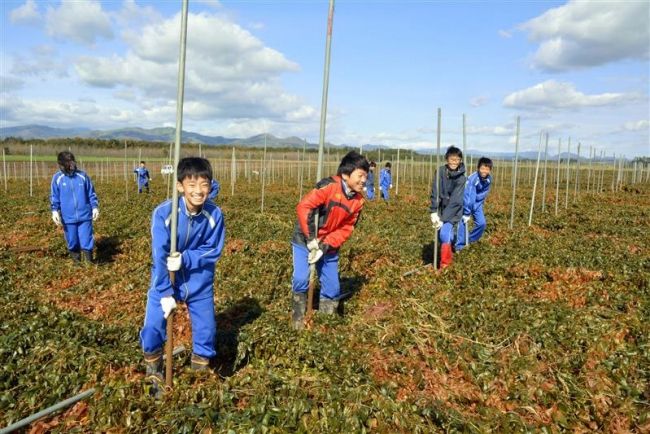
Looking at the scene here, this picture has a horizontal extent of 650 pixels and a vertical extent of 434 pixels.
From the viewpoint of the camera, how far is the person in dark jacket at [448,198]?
766 centimetres

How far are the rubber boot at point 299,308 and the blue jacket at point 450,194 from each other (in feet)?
11.7

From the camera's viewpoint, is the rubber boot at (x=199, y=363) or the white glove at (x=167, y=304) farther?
the rubber boot at (x=199, y=363)

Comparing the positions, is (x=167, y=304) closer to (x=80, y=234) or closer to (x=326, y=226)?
(x=326, y=226)

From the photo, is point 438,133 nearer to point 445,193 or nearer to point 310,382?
point 445,193

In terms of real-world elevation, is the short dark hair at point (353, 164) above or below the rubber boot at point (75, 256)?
above

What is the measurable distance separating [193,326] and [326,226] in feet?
6.40

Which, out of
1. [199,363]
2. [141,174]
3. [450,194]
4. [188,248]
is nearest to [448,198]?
[450,194]

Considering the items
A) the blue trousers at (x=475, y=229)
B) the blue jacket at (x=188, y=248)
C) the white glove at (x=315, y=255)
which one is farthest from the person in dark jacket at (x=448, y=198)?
the blue jacket at (x=188, y=248)

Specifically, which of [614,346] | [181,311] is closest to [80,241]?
[181,311]

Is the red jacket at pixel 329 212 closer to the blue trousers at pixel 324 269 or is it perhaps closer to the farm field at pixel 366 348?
the blue trousers at pixel 324 269

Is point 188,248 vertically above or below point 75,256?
above

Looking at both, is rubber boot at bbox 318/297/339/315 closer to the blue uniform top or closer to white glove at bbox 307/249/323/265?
white glove at bbox 307/249/323/265

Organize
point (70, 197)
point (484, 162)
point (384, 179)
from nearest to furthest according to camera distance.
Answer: point (70, 197), point (484, 162), point (384, 179)

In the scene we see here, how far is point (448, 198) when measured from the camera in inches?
309
